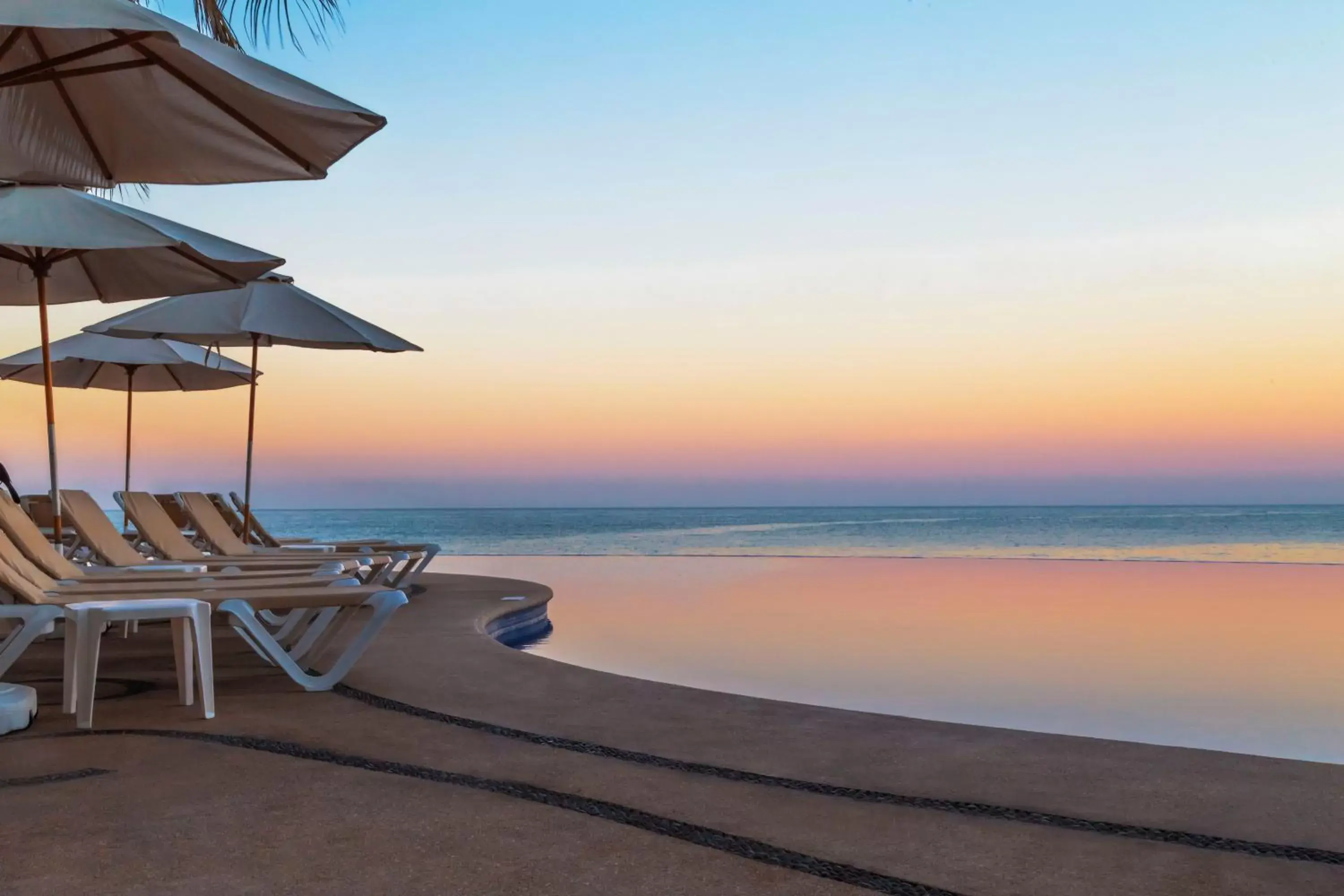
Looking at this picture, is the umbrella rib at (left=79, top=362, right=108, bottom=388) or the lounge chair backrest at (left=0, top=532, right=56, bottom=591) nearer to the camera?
the lounge chair backrest at (left=0, top=532, right=56, bottom=591)

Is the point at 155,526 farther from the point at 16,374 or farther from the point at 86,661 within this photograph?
the point at 16,374

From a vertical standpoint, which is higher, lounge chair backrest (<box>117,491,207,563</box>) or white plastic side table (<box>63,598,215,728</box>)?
lounge chair backrest (<box>117,491,207,563</box>)

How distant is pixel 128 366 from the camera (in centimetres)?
1024

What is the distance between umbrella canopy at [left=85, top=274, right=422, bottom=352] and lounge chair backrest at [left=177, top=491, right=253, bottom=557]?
112 cm

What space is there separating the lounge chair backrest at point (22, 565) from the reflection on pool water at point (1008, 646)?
9.60 feet

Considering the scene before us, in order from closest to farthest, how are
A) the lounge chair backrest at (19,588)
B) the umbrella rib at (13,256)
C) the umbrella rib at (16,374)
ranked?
the lounge chair backrest at (19,588) → the umbrella rib at (13,256) → the umbrella rib at (16,374)

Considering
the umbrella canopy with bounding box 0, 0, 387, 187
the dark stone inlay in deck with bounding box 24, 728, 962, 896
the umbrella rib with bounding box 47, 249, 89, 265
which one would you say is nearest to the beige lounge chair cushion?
the umbrella rib with bounding box 47, 249, 89, 265

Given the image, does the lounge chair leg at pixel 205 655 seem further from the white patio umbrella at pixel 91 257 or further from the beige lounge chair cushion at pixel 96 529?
the beige lounge chair cushion at pixel 96 529

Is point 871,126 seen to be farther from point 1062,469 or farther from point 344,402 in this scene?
point 1062,469

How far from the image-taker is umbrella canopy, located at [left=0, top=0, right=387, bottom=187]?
11.2 ft

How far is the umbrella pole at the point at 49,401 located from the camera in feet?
18.6

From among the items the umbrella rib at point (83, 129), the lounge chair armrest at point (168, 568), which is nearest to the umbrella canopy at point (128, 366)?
the lounge chair armrest at point (168, 568)

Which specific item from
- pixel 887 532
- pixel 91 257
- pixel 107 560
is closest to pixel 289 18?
pixel 91 257

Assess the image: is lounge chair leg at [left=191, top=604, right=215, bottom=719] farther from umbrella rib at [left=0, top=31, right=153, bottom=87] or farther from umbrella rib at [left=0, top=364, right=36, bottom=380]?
umbrella rib at [left=0, top=364, right=36, bottom=380]
